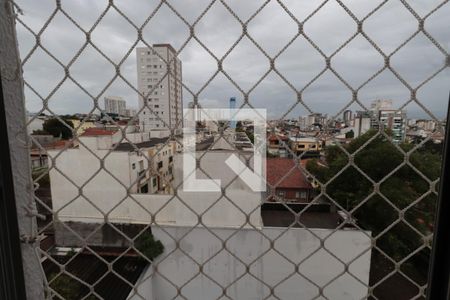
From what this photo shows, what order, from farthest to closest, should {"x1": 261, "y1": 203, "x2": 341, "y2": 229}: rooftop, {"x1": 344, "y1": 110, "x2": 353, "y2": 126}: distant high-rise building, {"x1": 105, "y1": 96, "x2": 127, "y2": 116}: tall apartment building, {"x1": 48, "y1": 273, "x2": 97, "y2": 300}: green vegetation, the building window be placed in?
{"x1": 48, "y1": 273, "x2": 97, "y2": 300}: green vegetation → {"x1": 261, "y1": 203, "x2": 341, "y2": 229}: rooftop → the building window → {"x1": 105, "y1": 96, "x2": 127, "y2": 116}: tall apartment building → {"x1": 344, "y1": 110, "x2": 353, "y2": 126}: distant high-rise building

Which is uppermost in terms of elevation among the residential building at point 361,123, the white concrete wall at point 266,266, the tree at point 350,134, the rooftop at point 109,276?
the residential building at point 361,123

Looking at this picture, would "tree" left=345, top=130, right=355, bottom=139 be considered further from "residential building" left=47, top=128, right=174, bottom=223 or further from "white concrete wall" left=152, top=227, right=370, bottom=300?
"white concrete wall" left=152, top=227, right=370, bottom=300

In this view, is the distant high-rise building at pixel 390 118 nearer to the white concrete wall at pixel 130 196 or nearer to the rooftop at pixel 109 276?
the white concrete wall at pixel 130 196

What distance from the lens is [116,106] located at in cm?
64

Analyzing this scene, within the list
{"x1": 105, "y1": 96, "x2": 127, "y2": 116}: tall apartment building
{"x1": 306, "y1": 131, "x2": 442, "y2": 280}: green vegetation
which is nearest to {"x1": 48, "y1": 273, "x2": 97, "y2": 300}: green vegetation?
{"x1": 105, "y1": 96, "x2": 127, "y2": 116}: tall apartment building

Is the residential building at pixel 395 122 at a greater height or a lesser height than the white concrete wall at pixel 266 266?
greater

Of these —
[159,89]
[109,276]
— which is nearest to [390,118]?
[159,89]

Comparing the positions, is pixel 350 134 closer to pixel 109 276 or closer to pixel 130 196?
pixel 130 196

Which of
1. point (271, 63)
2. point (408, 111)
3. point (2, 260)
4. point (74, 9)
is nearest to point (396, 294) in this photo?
point (408, 111)

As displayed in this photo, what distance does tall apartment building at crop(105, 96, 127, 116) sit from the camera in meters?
0.62

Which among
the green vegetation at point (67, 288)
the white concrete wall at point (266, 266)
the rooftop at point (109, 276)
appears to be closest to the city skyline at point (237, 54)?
the white concrete wall at point (266, 266)

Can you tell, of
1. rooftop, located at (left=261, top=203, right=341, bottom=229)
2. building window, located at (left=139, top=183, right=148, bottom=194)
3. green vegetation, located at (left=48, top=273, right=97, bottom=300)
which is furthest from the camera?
green vegetation, located at (left=48, top=273, right=97, bottom=300)

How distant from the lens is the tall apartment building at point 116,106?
624 mm

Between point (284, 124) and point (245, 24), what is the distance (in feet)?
0.69
